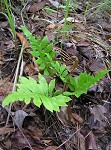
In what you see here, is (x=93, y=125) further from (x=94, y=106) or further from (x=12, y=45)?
(x=12, y=45)

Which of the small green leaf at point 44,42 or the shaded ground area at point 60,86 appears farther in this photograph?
the small green leaf at point 44,42

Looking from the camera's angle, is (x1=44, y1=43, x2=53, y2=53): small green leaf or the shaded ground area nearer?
the shaded ground area

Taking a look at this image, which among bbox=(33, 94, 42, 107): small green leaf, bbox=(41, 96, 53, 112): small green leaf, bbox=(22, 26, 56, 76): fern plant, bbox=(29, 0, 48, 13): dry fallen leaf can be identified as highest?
bbox=(29, 0, 48, 13): dry fallen leaf

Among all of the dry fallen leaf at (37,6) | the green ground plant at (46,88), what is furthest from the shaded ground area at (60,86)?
the green ground plant at (46,88)

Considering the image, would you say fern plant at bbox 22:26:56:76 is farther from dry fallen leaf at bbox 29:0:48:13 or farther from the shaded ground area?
dry fallen leaf at bbox 29:0:48:13

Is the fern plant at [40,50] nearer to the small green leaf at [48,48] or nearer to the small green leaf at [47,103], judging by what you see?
the small green leaf at [48,48]

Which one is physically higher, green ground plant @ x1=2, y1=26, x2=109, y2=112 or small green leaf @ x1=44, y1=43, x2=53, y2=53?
small green leaf @ x1=44, y1=43, x2=53, y2=53

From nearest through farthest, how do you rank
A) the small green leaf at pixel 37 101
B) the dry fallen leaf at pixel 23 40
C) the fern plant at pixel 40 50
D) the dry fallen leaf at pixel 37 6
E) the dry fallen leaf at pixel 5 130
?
the small green leaf at pixel 37 101, the dry fallen leaf at pixel 5 130, the fern plant at pixel 40 50, the dry fallen leaf at pixel 23 40, the dry fallen leaf at pixel 37 6

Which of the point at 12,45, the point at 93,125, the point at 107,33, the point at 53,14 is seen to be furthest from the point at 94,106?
the point at 53,14

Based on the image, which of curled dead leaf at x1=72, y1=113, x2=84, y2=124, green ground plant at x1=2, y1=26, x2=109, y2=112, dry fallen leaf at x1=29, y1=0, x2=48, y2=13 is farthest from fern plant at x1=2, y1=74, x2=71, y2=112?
dry fallen leaf at x1=29, y1=0, x2=48, y2=13

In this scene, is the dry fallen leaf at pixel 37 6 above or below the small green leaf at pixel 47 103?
above
